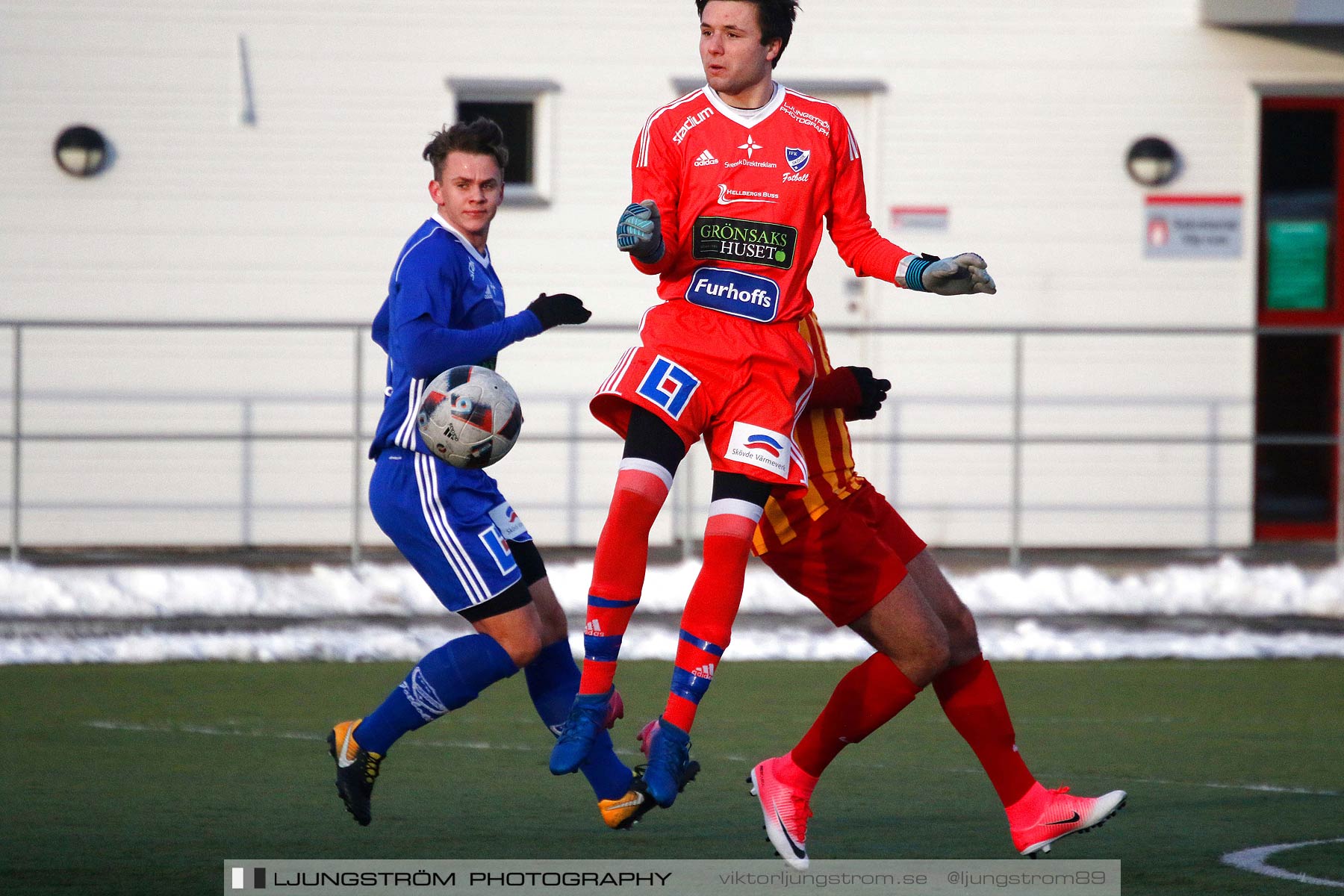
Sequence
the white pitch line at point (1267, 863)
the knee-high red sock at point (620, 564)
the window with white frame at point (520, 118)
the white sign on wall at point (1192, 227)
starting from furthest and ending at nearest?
the white sign on wall at point (1192, 227) → the window with white frame at point (520, 118) → the white pitch line at point (1267, 863) → the knee-high red sock at point (620, 564)

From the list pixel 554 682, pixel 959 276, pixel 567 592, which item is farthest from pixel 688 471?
pixel 959 276

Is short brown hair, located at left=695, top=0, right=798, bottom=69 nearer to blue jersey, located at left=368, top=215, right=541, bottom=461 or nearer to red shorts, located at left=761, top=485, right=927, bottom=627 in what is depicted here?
blue jersey, located at left=368, top=215, right=541, bottom=461

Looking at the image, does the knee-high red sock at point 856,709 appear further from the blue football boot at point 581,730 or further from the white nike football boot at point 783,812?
the blue football boot at point 581,730

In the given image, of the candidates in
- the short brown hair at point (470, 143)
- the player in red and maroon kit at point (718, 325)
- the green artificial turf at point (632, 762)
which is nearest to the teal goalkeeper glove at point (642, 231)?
the player in red and maroon kit at point (718, 325)

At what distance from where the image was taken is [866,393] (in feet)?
15.8

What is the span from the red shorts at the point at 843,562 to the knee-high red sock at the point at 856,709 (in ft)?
0.68

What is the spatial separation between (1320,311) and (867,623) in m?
9.06

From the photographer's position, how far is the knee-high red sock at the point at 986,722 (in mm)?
4844

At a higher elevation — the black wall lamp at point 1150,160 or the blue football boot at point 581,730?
the black wall lamp at point 1150,160

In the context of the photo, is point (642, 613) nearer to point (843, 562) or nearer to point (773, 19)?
point (843, 562)

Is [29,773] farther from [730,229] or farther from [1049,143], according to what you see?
[1049,143]

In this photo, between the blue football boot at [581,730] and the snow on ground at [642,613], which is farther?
the snow on ground at [642,613]

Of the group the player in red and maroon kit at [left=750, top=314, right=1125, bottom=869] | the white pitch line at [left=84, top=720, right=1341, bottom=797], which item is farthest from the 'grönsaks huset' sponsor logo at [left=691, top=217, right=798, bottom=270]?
the white pitch line at [left=84, top=720, right=1341, bottom=797]

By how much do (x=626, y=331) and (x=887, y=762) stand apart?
18.4 feet
